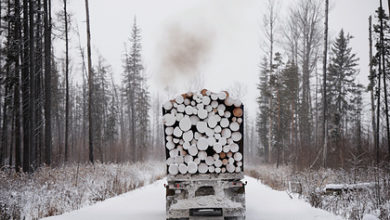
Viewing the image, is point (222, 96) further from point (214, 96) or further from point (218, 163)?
point (218, 163)

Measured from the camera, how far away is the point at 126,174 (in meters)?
15.0

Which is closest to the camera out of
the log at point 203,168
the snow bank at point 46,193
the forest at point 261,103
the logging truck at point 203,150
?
the logging truck at point 203,150

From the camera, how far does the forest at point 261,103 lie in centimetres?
1120

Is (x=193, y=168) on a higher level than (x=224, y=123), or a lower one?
lower

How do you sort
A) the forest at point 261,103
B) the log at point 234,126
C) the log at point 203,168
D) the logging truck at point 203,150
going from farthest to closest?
the forest at point 261,103
the log at point 234,126
the log at point 203,168
the logging truck at point 203,150

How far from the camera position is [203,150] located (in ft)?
20.7

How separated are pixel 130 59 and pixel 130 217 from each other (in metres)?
32.4

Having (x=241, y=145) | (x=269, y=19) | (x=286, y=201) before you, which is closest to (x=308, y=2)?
(x=269, y=19)

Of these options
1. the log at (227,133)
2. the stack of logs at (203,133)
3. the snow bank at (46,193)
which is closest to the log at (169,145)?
the stack of logs at (203,133)

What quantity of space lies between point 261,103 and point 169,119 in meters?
38.0

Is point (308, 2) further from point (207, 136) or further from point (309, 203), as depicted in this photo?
point (207, 136)

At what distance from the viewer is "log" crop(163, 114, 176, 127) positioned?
20.6 feet

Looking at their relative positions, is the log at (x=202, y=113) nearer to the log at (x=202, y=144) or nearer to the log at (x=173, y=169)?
the log at (x=202, y=144)

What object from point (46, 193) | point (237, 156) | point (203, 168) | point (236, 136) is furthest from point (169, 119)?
point (46, 193)
